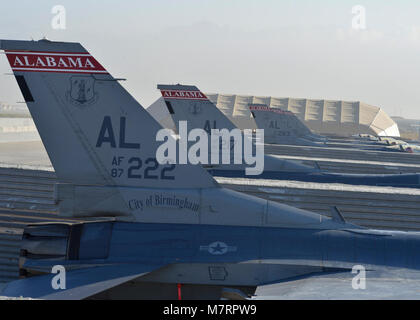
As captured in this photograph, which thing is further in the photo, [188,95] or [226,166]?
[188,95]

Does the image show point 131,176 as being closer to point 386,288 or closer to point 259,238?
point 259,238

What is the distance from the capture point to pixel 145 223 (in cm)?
1073

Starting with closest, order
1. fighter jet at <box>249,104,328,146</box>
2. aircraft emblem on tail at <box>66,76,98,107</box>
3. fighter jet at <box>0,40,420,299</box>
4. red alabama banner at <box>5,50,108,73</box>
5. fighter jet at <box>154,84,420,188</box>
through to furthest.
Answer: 1. fighter jet at <box>0,40,420,299</box>
2. red alabama banner at <box>5,50,108,73</box>
3. aircraft emblem on tail at <box>66,76,98,107</box>
4. fighter jet at <box>154,84,420,188</box>
5. fighter jet at <box>249,104,328,146</box>

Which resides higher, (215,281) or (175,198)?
(175,198)

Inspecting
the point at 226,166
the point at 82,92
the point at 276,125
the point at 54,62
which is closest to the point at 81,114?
the point at 82,92

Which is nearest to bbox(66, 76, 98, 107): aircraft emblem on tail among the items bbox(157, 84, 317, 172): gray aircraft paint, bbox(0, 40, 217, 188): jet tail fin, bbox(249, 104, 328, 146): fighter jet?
bbox(0, 40, 217, 188): jet tail fin

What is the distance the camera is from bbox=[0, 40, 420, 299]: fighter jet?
33.6ft

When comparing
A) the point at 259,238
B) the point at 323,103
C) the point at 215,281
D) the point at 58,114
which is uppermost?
the point at 323,103

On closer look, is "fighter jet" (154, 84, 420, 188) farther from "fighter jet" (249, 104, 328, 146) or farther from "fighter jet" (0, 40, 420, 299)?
"fighter jet" (249, 104, 328, 146)

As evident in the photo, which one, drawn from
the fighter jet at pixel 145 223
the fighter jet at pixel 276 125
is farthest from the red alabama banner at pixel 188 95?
the fighter jet at pixel 276 125

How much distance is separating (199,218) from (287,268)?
2147mm

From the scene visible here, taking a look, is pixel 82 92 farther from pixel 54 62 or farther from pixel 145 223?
pixel 145 223

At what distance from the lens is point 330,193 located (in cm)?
1695

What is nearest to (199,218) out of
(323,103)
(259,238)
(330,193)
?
(259,238)
